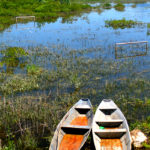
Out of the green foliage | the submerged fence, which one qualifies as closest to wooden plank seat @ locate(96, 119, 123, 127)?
the green foliage

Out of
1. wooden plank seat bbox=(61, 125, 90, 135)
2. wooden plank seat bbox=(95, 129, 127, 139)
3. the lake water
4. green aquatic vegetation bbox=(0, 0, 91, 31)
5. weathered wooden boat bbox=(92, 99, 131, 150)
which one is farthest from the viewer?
green aquatic vegetation bbox=(0, 0, 91, 31)

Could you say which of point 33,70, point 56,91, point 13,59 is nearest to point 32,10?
point 13,59

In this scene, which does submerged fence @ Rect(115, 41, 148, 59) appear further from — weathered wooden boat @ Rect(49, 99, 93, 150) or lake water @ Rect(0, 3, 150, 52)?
weathered wooden boat @ Rect(49, 99, 93, 150)

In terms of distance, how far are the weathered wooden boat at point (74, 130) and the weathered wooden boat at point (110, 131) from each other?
0.27 metres

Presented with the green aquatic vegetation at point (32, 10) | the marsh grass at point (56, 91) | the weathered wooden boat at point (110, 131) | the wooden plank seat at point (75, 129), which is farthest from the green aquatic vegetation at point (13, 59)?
the green aquatic vegetation at point (32, 10)

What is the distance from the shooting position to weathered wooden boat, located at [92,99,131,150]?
623 cm

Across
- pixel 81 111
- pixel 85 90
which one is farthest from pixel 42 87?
pixel 81 111

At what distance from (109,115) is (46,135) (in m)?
2.24

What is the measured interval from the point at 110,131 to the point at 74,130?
112 cm

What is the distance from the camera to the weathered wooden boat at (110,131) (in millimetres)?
6227

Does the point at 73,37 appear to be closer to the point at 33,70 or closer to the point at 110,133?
the point at 33,70

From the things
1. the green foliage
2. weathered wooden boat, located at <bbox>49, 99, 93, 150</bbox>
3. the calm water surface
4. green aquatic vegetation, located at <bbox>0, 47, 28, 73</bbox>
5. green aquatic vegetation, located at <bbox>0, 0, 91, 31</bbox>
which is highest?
green aquatic vegetation, located at <bbox>0, 0, 91, 31</bbox>

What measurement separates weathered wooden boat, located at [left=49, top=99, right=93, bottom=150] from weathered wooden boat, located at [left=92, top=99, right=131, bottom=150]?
271 millimetres

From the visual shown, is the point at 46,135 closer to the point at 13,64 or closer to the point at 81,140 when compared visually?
the point at 81,140
